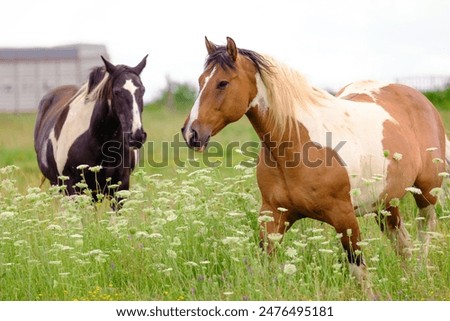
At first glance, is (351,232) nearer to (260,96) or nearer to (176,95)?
(260,96)

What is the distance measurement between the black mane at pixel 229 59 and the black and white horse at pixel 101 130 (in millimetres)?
2205

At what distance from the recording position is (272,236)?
550 centimetres

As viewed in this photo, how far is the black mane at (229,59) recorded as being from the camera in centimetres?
584

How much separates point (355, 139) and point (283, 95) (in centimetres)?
72

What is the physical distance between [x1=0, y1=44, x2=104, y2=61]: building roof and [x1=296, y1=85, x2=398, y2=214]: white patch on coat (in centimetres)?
2140

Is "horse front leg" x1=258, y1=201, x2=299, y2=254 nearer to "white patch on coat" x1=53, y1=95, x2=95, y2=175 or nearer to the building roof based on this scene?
"white patch on coat" x1=53, y1=95, x2=95, y2=175

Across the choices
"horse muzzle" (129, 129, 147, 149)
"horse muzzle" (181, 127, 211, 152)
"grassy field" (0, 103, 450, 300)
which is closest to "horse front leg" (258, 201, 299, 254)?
"grassy field" (0, 103, 450, 300)

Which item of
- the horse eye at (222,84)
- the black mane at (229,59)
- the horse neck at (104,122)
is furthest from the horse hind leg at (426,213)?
the horse neck at (104,122)

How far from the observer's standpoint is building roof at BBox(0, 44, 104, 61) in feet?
89.1

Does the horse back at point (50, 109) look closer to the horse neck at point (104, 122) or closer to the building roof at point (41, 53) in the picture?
the horse neck at point (104, 122)

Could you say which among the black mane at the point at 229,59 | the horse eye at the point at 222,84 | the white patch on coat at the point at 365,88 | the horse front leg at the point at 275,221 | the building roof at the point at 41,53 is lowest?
the horse front leg at the point at 275,221

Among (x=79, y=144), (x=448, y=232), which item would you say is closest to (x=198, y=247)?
(x=448, y=232)

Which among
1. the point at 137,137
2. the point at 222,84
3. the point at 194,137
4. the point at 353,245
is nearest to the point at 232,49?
the point at 222,84

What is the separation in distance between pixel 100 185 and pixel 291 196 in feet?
11.1
